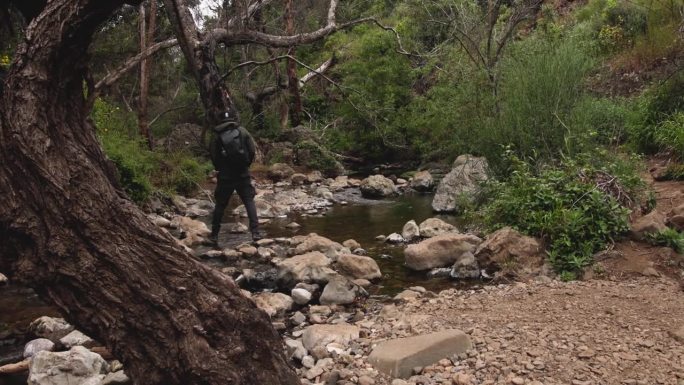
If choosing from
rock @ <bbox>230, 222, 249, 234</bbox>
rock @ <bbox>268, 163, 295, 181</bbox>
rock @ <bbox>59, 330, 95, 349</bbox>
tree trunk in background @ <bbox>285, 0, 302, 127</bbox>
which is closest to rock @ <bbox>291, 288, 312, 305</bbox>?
rock @ <bbox>59, 330, 95, 349</bbox>

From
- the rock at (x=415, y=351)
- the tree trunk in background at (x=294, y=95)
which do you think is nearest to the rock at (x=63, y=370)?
the rock at (x=415, y=351)

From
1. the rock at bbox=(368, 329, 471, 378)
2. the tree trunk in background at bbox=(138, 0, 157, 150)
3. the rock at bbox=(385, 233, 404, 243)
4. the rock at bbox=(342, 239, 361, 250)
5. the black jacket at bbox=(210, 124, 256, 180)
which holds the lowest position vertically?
the rock at bbox=(385, 233, 404, 243)

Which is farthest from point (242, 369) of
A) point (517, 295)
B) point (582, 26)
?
point (582, 26)

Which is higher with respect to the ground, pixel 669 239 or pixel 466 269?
pixel 669 239

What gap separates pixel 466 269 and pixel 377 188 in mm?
6594

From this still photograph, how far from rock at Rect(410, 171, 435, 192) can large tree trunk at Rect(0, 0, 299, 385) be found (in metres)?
11.0

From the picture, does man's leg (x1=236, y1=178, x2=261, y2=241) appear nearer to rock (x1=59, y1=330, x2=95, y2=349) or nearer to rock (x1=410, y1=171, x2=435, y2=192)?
rock (x1=59, y1=330, x2=95, y2=349)

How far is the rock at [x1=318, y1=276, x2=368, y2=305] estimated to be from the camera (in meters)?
5.57

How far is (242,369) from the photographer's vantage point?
2.71m

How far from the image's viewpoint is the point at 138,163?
34.2 ft

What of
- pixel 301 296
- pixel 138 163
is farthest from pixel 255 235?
pixel 138 163

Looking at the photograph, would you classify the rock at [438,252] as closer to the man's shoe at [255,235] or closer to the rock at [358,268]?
the rock at [358,268]

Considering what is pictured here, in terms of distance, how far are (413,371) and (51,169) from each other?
228cm

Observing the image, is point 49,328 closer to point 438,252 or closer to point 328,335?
point 328,335
